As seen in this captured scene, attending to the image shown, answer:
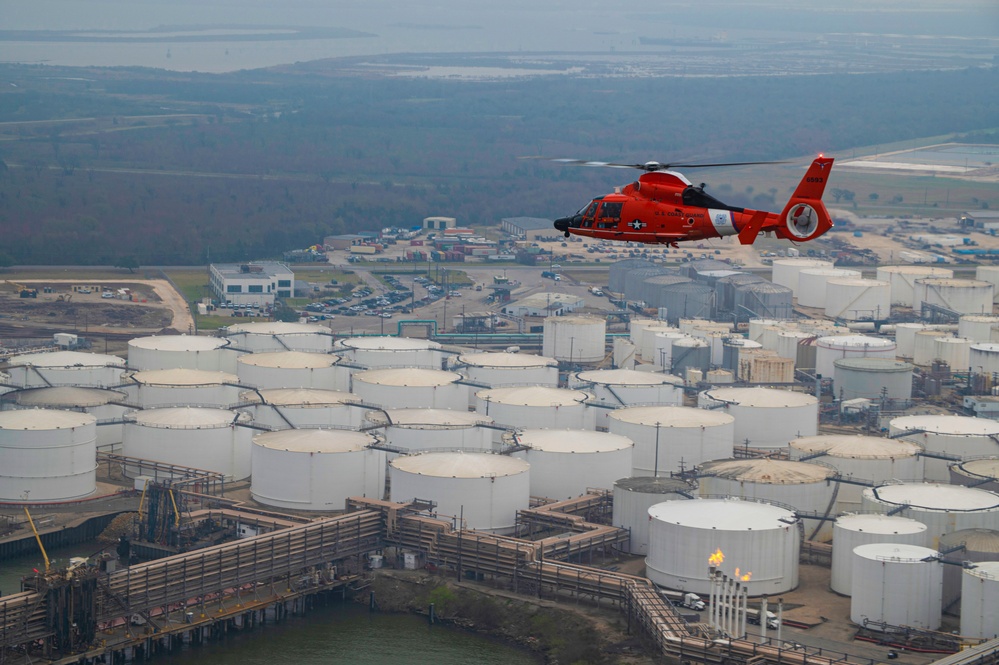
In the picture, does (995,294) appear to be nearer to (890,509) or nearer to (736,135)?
(890,509)

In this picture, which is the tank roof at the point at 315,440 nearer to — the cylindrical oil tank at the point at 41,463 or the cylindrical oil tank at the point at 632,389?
the cylindrical oil tank at the point at 41,463

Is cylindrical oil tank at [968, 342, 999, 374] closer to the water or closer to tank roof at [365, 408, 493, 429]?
tank roof at [365, 408, 493, 429]

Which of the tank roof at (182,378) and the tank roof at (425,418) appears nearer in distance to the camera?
the tank roof at (425,418)

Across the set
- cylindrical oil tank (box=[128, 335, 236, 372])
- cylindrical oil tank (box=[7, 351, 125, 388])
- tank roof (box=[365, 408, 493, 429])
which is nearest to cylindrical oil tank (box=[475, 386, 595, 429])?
tank roof (box=[365, 408, 493, 429])

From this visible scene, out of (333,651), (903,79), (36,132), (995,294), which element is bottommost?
(333,651)

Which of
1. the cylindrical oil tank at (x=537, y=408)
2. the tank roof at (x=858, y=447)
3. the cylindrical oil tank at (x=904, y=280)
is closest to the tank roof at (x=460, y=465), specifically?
the cylindrical oil tank at (x=537, y=408)

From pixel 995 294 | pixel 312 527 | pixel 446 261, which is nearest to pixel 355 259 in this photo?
pixel 446 261
